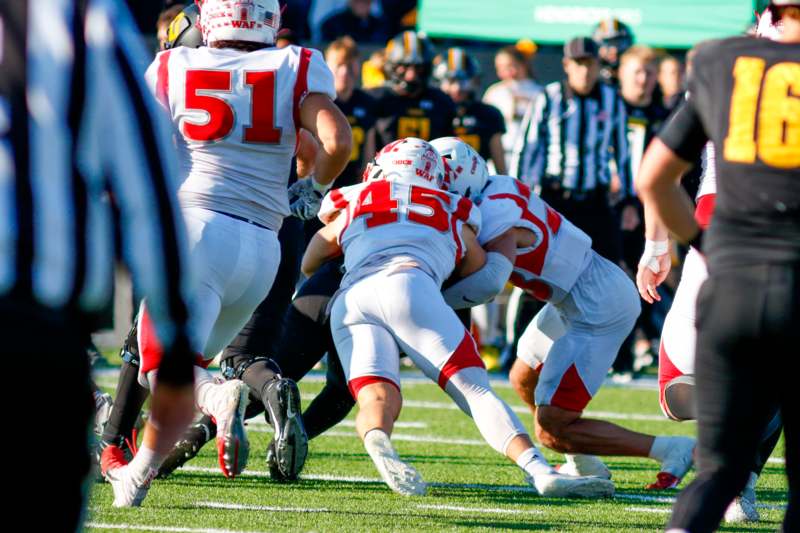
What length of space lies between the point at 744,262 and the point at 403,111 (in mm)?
6650

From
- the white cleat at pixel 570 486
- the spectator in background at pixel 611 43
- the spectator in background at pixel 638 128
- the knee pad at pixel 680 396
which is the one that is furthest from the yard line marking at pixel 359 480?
the spectator in background at pixel 611 43

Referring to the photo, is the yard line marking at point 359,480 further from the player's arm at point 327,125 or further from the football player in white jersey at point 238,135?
the player's arm at point 327,125

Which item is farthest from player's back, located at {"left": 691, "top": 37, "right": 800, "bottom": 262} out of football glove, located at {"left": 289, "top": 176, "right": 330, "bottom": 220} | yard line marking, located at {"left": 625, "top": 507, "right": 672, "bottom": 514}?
football glove, located at {"left": 289, "top": 176, "right": 330, "bottom": 220}

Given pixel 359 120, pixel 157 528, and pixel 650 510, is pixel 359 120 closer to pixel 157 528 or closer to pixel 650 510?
pixel 650 510

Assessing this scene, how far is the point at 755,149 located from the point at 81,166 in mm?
1357

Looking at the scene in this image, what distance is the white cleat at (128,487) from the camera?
428 cm

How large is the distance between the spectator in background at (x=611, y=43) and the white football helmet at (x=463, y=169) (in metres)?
5.04

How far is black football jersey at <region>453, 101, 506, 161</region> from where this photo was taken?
31.8 feet

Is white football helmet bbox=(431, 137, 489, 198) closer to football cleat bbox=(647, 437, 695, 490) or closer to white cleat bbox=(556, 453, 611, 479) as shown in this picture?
white cleat bbox=(556, 453, 611, 479)

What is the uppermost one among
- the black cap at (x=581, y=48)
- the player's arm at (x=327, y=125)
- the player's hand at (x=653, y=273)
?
the player's arm at (x=327, y=125)

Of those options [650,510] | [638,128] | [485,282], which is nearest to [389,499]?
[650,510]

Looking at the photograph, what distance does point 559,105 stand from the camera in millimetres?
9281

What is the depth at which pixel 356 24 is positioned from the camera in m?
12.4

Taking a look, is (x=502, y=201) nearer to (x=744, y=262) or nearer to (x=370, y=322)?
(x=370, y=322)
